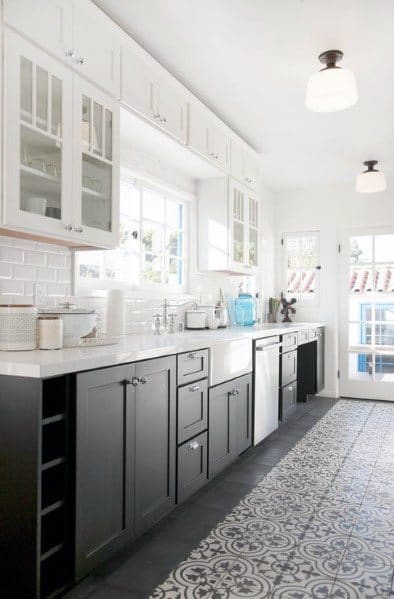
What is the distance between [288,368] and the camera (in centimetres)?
447

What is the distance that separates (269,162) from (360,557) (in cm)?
382

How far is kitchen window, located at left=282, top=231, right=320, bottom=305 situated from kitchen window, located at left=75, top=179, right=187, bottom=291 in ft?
7.53

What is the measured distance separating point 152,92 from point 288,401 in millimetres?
2796

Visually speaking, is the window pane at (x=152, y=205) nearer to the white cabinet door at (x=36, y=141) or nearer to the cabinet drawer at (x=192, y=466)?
the white cabinet door at (x=36, y=141)

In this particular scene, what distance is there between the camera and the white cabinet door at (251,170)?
453 cm

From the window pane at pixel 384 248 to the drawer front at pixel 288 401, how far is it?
208cm

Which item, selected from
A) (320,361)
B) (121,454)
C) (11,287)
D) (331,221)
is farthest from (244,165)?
(121,454)

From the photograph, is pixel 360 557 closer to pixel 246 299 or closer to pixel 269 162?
pixel 246 299

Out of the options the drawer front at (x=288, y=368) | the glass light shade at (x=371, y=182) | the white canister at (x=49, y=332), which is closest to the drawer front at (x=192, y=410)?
the white canister at (x=49, y=332)

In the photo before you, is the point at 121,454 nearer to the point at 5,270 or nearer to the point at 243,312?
the point at 5,270

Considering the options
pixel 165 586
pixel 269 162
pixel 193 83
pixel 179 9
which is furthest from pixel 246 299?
pixel 165 586

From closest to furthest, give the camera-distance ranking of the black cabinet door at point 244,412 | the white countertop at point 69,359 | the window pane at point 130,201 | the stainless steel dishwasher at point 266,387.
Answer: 1. the white countertop at point 69,359
2. the black cabinet door at point 244,412
3. the window pane at point 130,201
4. the stainless steel dishwasher at point 266,387

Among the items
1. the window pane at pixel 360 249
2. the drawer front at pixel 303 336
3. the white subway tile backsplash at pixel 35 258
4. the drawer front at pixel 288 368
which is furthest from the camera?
the window pane at pixel 360 249

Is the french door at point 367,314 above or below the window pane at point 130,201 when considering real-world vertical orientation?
below
